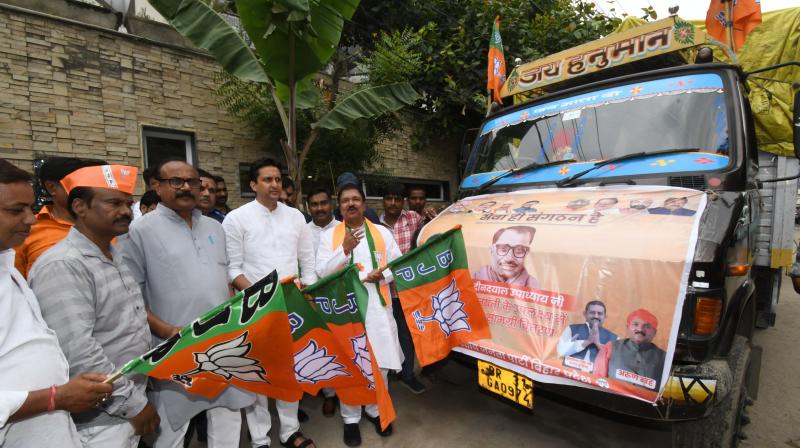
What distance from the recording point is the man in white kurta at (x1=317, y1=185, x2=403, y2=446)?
290cm

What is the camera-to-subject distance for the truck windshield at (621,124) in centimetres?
272

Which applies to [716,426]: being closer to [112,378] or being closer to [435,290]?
[435,290]

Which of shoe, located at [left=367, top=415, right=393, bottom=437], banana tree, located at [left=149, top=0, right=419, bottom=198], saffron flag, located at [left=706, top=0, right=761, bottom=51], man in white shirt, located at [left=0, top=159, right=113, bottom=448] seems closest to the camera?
man in white shirt, located at [left=0, top=159, right=113, bottom=448]

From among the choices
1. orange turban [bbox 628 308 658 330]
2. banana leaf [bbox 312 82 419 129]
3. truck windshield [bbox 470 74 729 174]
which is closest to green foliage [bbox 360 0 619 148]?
banana leaf [bbox 312 82 419 129]

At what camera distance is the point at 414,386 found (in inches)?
145

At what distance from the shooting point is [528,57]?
8891mm

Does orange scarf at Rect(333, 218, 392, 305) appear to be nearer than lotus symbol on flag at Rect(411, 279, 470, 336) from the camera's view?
No

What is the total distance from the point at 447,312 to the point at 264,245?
142cm

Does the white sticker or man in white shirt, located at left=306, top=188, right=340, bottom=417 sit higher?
the white sticker

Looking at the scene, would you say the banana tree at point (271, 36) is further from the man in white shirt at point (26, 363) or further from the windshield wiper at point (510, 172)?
the man in white shirt at point (26, 363)

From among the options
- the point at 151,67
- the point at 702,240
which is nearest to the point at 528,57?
the point at 151,67

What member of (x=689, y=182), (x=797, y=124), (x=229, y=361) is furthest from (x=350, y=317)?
(x=797, y=124)

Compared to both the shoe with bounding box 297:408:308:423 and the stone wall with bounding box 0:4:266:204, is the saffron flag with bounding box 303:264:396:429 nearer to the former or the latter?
the shoe with bounding box 297:408:308:423

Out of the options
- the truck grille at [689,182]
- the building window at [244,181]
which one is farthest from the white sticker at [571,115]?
the building window at [244,181]
